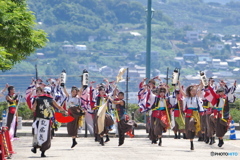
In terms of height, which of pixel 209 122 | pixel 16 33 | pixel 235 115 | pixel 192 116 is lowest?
pixel 235 115

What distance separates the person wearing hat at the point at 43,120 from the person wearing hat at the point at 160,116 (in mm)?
4947

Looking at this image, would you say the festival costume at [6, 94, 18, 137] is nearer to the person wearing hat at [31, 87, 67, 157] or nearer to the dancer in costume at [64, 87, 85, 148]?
the dancer in costume at [64, 87, 85, 148]

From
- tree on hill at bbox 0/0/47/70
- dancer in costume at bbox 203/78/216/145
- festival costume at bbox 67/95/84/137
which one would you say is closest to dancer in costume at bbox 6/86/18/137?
tree on hill at bbox 0/0/47/70

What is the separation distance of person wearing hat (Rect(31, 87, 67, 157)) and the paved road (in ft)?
1.07

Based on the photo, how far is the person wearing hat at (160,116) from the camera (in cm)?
2370

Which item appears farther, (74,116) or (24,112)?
(24,112)

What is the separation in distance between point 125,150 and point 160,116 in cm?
266

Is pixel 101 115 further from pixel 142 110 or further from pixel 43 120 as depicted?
pixel 43 120

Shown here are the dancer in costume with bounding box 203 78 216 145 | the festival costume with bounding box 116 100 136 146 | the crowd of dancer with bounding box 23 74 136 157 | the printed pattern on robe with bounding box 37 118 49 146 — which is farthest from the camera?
the dancer in costume with bounding box 203 78 216 145

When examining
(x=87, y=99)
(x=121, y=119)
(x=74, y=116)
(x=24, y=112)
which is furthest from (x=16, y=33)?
(x=24, y=112)

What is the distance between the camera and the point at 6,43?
2391cm

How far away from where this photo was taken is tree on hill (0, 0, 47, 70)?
70.8ft

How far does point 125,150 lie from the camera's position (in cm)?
2152

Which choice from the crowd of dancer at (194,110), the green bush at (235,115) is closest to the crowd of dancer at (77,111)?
the crowd of dancer at (194,110)
